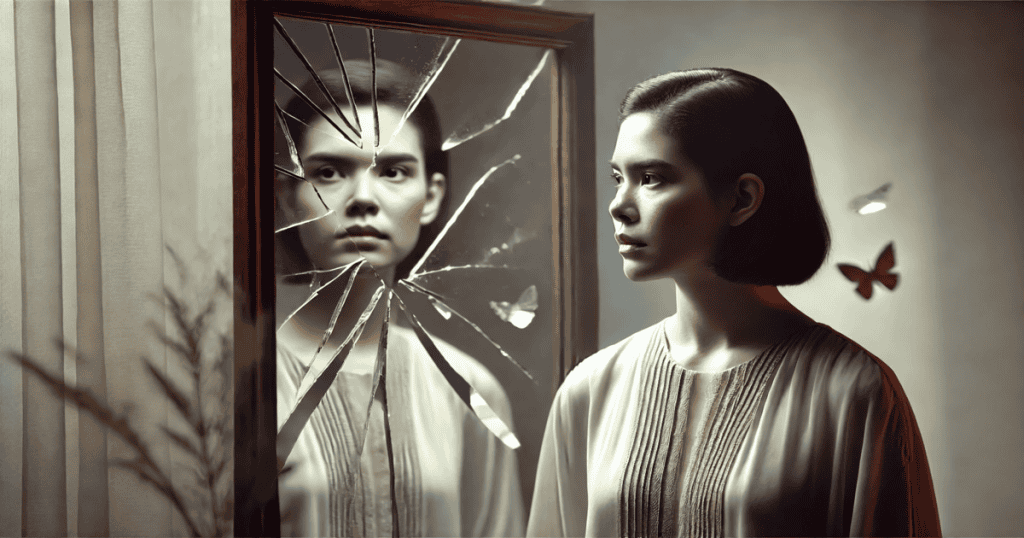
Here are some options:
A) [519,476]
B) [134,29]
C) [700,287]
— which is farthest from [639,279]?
[134,29]

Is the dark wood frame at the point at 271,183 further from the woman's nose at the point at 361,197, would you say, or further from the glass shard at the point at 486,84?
the woman's nose at the point at 361,197

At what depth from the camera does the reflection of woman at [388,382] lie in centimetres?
114

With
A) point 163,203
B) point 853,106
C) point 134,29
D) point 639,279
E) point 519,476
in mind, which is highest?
point 134,29

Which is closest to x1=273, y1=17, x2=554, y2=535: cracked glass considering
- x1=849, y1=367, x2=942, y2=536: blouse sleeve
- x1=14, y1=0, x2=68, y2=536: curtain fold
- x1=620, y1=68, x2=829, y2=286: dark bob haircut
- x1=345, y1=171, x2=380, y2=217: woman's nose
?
x1=345, y1=171, x2=380, y2=217: woman's nose

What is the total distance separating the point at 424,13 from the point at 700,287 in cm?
61

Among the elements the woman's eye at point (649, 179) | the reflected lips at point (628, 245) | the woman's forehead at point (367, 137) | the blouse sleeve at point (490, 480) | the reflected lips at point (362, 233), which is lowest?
the blouse sleeve at point (490, 480)

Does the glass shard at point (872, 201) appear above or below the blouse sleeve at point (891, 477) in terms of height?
above

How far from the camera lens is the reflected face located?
1106 mm

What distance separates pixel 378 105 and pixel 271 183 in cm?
20

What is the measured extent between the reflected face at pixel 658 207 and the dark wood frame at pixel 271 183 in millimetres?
57

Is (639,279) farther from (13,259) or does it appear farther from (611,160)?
(13,259)

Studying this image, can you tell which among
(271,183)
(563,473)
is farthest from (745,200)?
(271,183)

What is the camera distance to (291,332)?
1.15 meters

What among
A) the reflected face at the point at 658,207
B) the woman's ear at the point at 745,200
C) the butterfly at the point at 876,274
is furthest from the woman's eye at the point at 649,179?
the butterfly at the point at 876,274
